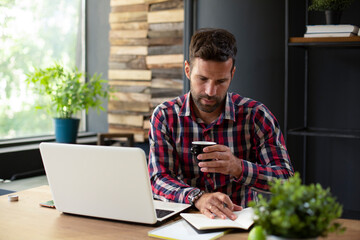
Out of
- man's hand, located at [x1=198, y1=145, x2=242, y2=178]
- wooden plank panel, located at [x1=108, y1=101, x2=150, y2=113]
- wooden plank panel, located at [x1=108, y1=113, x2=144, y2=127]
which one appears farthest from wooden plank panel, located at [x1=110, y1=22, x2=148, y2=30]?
man's hand, located at [x1=198, y1=145, x2=242, y2=178]

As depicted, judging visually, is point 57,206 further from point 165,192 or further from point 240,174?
point 240,174

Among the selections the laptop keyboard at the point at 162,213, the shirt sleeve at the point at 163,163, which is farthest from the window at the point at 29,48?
the laptop keyboard at the point at 162,213

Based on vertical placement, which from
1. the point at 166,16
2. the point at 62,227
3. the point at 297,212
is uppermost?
the point at 166,16

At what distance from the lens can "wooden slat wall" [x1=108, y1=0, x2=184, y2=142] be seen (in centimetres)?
412

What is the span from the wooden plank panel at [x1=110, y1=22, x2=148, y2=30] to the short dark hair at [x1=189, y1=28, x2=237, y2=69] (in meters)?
2.17

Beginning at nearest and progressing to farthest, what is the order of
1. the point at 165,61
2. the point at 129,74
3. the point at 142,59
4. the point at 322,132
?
the point at 322,132
the point at 165,61
the point at 142,59
the point at 129,74

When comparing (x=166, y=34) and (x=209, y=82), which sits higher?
(x=166, y=34)

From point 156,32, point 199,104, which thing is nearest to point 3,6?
point 156,32

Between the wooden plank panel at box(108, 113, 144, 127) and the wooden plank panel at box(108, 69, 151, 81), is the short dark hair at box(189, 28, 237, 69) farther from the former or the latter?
the wooden plank panel at box(108, 113, 144, 127)

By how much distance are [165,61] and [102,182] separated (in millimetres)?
2690

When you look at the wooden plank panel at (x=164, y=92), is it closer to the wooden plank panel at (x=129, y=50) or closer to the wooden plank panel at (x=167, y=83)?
the wooden plank panel at (x=167, y=83)

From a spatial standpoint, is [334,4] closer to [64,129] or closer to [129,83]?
[129,83]

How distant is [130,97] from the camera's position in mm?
4438

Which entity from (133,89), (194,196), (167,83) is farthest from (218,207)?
(133,89)
